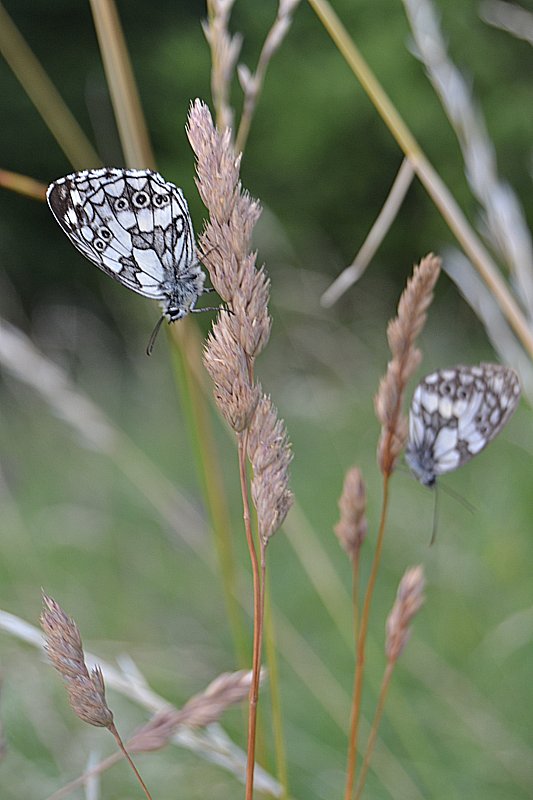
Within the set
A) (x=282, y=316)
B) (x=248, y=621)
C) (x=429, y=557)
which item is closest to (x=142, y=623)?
(x=248, y=621)

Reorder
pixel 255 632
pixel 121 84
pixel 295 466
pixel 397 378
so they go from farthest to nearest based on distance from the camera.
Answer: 1. pixel 295 466
2. pixel 121 84
3. pixel 397 378
4. pixel 255 632

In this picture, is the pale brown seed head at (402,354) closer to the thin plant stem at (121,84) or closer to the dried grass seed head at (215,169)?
the dried grass seed head at (215,169)

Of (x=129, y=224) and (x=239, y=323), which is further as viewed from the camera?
(x=129, y=224)

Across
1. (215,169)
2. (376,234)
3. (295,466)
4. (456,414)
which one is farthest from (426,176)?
(295,466)

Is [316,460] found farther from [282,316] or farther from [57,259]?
[57,259]

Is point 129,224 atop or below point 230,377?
atop

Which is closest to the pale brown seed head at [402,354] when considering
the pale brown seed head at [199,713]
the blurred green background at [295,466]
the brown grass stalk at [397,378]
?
the brown grass stalk at [397,378]

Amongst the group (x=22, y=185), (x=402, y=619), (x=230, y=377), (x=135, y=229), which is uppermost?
(x=22, y=185)

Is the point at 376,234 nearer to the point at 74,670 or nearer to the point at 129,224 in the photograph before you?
the point at 129,224
